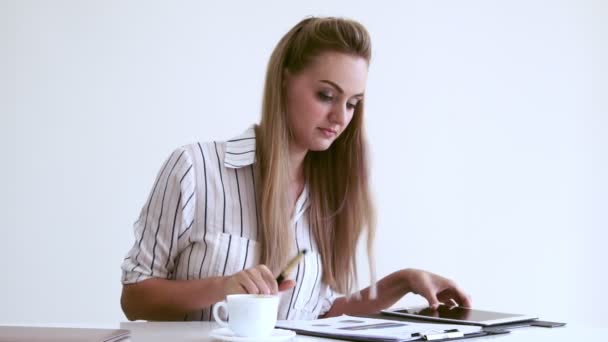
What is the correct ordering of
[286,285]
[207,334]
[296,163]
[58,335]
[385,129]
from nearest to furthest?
1. [58,335]
2. [207,334]
3. [286,285]
4. [296,163]
5. [385,129]

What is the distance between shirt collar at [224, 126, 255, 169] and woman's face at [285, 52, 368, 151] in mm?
112

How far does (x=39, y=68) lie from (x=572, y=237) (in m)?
2.17

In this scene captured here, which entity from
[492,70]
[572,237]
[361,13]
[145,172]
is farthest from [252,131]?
[572,237]

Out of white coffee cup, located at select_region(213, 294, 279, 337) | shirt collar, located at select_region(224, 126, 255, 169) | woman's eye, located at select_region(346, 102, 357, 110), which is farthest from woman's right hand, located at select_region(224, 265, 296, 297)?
woman's eye, located at select_region(346, 102, 357, 110)

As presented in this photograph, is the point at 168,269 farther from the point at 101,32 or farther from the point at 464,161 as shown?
the point at 464,161

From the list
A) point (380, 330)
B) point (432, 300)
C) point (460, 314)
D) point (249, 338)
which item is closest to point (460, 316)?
point (460, 314)

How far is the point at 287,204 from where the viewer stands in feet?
5.60

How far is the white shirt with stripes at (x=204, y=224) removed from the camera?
1.58 meters

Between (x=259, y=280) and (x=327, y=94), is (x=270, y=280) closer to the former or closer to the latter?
(x=259, y=280)

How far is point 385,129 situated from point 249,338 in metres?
2.04

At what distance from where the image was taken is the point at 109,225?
2.63 m

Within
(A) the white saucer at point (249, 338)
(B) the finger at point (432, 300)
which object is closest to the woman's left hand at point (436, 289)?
(B) the finger at point (432, 300)

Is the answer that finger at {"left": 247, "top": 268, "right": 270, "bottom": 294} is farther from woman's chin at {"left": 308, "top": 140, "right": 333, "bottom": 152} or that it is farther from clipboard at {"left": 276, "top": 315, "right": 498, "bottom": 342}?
woman's chin at {"left": 308, "top": 140, "right": 333, "bottom": 152}

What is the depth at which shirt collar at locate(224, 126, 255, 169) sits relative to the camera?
1688 millimetres
